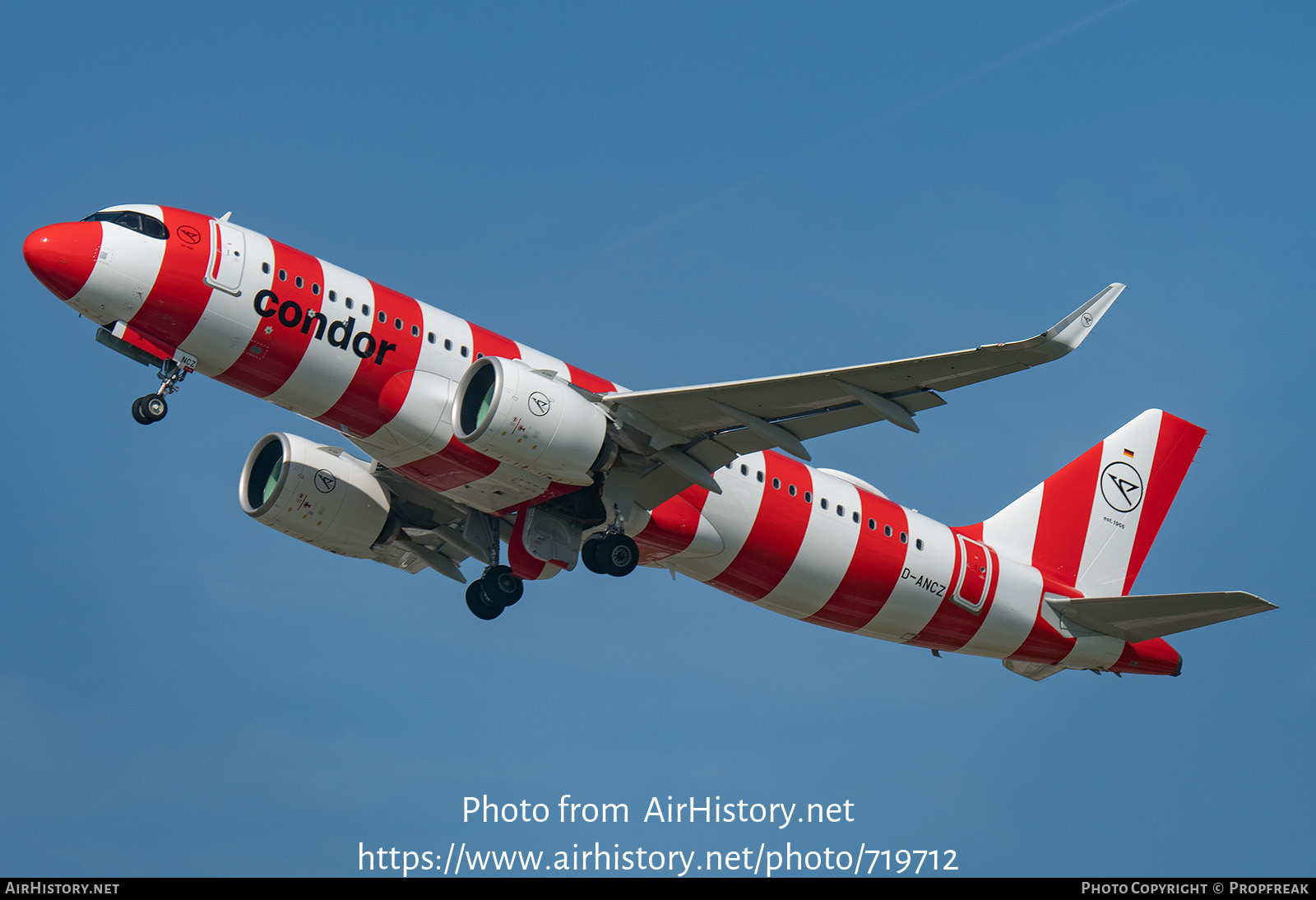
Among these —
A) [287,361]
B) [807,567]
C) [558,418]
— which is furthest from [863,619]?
[287,361]

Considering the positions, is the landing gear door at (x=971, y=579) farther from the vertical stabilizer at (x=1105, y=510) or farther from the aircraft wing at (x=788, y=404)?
the aircraft wing at (x=788, y=404)

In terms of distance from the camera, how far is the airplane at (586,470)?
25.4 metres

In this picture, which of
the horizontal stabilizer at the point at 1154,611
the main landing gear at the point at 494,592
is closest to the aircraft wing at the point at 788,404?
the main landing gear at the point at 494,592

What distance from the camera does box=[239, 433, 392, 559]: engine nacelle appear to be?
1211 inches

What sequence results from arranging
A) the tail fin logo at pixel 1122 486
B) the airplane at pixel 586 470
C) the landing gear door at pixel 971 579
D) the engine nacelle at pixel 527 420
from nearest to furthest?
the airplane at pixel 586 470, the engine nacelle at pixel 527 420, the landing gear door at pixel 971 579, the tail fin logo at pixel 1122 486

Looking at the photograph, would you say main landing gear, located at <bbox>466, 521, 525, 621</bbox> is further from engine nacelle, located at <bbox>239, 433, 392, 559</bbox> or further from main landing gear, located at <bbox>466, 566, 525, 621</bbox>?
engine nacelle, located at <bbox>239, 433, 392, 559</bbox>

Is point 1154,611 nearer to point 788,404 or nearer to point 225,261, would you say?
point 788,404

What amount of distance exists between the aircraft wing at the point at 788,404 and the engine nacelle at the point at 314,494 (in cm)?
641

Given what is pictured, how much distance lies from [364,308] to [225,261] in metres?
2.42

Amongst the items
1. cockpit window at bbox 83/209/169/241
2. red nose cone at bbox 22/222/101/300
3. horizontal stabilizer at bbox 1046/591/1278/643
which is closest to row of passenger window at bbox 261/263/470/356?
cockpit window at bbox 83/209/169/241

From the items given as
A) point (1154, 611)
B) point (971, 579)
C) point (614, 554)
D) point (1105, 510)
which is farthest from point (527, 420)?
point (1105, 510)

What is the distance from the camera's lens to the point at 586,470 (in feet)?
88.5
